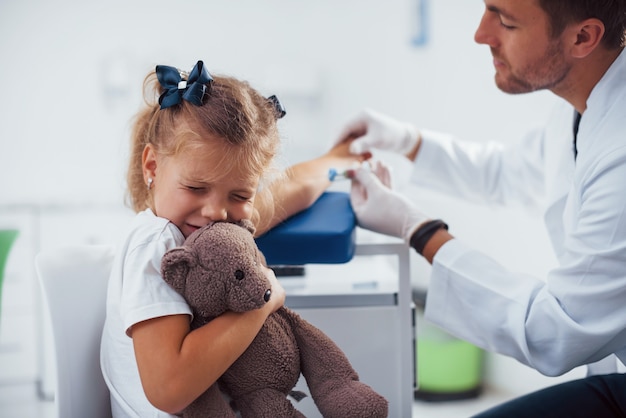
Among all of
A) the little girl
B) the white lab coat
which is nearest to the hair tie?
the little girl

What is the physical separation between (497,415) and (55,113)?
2158mm

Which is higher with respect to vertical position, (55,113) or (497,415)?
(55,113)

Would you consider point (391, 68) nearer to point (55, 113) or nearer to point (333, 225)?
point (55, 113)

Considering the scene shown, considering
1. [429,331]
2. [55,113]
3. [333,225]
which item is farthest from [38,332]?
[333,225]

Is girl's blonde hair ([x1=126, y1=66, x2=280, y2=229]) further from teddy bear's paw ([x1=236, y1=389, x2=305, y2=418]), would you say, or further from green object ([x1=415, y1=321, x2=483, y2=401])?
green object ([x1=415, y1=321, x2=483, y2=401])

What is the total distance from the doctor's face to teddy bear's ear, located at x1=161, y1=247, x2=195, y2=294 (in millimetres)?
840

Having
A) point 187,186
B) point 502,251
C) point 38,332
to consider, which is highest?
point 187,186

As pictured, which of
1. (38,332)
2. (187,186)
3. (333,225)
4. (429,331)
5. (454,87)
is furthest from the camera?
(454,87)

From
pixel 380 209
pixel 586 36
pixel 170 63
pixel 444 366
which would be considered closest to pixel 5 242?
pixel 170 63

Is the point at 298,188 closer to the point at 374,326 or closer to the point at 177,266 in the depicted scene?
the point at 374,326

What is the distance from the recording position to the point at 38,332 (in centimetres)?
232

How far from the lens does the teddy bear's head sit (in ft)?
2.51

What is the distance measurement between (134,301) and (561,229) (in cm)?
101

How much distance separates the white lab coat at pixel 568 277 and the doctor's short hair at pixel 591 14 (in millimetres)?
59
